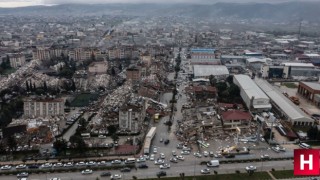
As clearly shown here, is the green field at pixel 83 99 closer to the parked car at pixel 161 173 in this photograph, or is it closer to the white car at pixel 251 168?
the parked car at pixel 161 173

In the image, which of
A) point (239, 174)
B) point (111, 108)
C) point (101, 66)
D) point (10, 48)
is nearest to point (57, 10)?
point (10, 48)

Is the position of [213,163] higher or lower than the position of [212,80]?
lower

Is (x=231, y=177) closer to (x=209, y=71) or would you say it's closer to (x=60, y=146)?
(x=60, y=146)

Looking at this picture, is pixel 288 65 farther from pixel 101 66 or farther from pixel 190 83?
pixel 101 66

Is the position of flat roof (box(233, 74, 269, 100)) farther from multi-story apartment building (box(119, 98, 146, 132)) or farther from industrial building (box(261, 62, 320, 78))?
multi-story apartment building (box(119, 98, 146, 132))

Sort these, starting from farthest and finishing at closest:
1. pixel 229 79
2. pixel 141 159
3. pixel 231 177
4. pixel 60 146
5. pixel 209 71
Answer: pixel 209 71 → pixel 229 79 → pixel 60 146 → pixel 141 159 → pixel 231 177

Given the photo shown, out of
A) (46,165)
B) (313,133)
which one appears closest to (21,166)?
(46,165)
